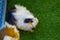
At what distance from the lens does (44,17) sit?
94.7 inches

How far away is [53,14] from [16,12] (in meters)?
0.42

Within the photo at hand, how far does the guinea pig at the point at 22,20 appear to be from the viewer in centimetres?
222

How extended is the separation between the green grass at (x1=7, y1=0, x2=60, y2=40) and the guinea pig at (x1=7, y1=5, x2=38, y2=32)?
59 mm

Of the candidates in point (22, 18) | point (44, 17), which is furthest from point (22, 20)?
point (44, 17)

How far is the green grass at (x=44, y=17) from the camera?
222cm

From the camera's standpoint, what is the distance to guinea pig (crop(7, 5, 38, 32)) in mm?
2217

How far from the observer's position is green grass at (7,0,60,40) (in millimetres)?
2217

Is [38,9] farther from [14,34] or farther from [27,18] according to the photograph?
[14,34]

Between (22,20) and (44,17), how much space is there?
0.94 ft

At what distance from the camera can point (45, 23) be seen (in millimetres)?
2344

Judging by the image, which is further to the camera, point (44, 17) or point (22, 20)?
point (44, 17)

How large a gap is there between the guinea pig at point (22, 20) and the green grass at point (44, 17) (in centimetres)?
6

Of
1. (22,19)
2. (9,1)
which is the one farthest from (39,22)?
(9,1)

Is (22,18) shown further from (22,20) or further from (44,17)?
(44,17)
